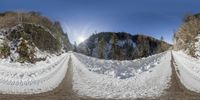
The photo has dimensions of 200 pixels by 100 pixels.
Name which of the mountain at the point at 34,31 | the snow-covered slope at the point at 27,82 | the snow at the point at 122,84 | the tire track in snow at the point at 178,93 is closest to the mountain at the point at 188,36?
the mountain at the point at 34,31

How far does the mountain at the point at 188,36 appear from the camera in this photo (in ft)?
206

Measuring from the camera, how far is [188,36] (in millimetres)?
76562

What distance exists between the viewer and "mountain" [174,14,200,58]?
62722 millimetres

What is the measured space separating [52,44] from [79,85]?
7210cm

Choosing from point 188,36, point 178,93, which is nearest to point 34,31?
point 188,36

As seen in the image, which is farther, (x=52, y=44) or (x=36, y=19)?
(x=36, y=19)

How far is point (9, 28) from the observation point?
302 ft

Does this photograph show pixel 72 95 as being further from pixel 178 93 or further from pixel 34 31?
pixel 34 31

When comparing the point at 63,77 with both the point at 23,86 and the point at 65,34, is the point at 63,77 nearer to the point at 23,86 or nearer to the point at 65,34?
the point at 23,86

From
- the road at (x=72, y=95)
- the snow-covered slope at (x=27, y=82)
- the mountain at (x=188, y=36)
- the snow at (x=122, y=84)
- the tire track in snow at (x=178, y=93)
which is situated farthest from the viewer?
the mountain at (x=188, y=36)

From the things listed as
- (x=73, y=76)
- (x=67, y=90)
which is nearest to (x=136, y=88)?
A: (x=67, y=90)

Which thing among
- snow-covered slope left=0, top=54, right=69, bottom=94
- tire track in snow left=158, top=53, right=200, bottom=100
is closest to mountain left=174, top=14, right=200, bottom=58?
snow-covered slope left=0, top=54, right=69, bottom=94

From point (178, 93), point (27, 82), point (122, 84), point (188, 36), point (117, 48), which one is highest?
point (188, 36)

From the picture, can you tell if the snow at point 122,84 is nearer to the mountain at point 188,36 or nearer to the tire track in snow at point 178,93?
the tire track in snow at point 178,93
